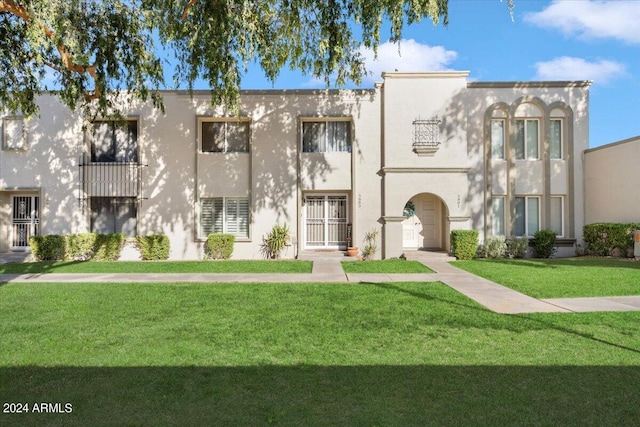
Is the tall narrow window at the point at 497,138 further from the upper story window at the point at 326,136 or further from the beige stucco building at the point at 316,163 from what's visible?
the upper story window at the point at 326,136

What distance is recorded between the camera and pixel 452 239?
15.8 m

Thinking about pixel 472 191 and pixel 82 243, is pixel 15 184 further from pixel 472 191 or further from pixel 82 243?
pixel 472 191

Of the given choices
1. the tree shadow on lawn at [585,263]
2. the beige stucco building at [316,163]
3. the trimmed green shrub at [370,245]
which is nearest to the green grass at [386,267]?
the trimmed green shrub at [370,245]

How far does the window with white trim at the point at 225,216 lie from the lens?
54.9 ft

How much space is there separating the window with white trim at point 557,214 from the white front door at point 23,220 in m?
22.1

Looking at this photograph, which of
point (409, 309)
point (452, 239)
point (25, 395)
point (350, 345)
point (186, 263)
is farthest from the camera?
point (452, 239)

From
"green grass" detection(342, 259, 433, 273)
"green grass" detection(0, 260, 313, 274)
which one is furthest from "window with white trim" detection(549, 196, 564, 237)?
"green grass" detection(0, 260, 313, 274)

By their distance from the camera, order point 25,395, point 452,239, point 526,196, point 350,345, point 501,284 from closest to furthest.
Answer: point 25,395, point 350,345, point 501,284, point 452,239, point 526,196

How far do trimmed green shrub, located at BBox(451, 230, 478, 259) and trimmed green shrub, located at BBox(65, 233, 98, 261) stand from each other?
14.3m

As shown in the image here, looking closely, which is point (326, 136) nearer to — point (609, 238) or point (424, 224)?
point (424, 224)

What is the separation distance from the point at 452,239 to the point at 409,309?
9197 mm

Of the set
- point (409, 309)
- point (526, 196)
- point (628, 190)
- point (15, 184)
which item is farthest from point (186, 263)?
point (628, 190)

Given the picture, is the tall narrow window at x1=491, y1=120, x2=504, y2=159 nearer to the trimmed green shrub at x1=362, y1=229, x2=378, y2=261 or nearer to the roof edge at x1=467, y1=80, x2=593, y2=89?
the roof edge at x1=467, y1=80, x2=593, y2=89

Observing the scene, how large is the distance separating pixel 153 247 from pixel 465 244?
1237 centimetres
